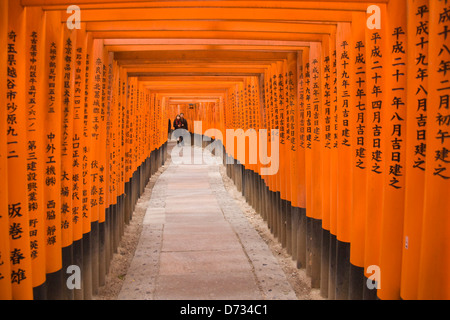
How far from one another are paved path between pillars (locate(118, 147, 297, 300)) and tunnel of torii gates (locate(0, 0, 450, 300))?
1.66 ft

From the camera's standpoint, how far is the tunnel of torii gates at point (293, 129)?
8.19 feet

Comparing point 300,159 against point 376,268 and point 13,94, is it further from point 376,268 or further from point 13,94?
point 13,94

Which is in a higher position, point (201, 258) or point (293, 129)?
point (293, 129)

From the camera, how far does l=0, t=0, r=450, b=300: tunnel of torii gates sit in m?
2.50

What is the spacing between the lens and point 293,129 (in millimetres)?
5906

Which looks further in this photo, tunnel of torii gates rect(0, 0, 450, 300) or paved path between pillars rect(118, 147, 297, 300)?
paved path between pillars rect(118, 147, 297, 300)

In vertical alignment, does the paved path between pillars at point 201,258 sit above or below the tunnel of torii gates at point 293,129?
below

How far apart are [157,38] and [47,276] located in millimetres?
2794

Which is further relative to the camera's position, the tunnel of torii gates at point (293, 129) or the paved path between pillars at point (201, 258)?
the paved path between pillars at point (201, 258)

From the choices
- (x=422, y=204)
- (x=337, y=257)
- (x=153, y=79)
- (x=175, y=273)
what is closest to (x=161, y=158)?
(x=153, y=79)

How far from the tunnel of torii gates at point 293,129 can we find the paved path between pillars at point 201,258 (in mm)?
507

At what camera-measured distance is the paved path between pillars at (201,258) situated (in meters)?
5.03

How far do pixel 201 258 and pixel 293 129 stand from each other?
2385 millimetres

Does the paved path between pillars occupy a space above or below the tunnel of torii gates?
below
